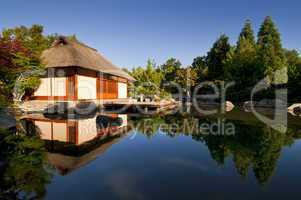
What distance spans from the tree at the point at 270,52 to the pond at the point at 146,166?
26.1 m

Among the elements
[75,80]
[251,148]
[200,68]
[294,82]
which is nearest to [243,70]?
[294,82]

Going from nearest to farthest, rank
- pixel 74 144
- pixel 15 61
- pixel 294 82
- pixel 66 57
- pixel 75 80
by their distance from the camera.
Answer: pixel 74 144 → pixel 15 61 → pixel 75 80 → pixel 66 57 → pixel 294 82

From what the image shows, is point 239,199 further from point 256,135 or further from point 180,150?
point 256,135

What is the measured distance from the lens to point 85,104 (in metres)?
19.9

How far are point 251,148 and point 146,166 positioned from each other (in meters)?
3.90

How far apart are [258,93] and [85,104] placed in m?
24.5

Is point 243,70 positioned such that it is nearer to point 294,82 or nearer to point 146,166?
point 294,82

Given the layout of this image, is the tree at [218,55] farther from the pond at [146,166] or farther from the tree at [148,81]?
→ the pond at [146,166]

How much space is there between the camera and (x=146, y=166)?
5957 mm

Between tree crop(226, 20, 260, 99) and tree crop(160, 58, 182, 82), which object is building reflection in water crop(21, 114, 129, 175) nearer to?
tree crop(226, 20, 260, 99)

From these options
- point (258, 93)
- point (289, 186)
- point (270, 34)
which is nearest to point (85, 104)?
point (289, 186)

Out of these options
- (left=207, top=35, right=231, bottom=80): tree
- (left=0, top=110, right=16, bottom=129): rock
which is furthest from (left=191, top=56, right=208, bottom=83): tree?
(left=0, top=110, right=16, bottom=129): rock

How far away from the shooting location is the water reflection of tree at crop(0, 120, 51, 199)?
13.7 feet

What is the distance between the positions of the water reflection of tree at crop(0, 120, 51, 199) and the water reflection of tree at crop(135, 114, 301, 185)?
435 cm
